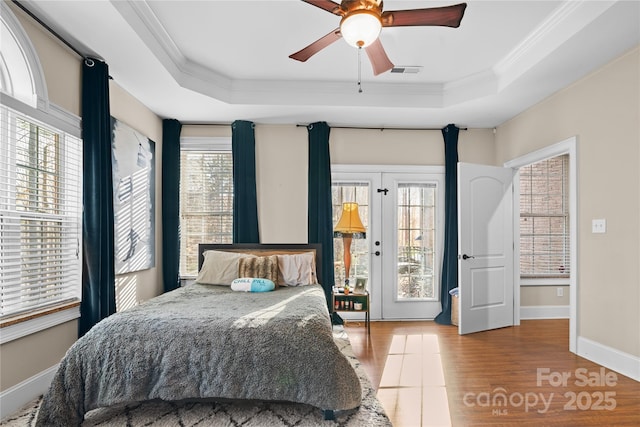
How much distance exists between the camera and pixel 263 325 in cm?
237

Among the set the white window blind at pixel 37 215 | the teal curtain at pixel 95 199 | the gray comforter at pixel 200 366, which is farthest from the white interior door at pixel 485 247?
the white window blind at pixel 37 215

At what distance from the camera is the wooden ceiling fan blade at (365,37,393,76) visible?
257cm

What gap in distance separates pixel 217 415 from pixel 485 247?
3.52 metres

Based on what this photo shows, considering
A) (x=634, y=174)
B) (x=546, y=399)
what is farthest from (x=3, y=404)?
(x=634, y=174)

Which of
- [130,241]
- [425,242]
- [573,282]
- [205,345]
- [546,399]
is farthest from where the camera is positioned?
[425,242]

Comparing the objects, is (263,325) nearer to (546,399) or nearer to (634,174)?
(546,399)

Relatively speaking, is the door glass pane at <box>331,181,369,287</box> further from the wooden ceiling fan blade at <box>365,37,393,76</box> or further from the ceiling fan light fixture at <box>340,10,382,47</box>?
the ceiling fan light fixture at <box>340,10,382,47</box>

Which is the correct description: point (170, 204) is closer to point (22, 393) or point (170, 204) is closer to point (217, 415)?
point (22, 393)

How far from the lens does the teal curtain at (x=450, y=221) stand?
503 cm

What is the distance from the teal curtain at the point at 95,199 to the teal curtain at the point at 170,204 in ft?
5.02

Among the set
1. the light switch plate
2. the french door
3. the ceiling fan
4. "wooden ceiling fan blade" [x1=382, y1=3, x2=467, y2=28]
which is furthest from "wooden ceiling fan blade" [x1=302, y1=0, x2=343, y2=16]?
the french door

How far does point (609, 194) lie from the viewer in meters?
3.29

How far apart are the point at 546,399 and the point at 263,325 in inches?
77.7

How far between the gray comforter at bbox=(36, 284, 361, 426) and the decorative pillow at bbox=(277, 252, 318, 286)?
1.55 metres
